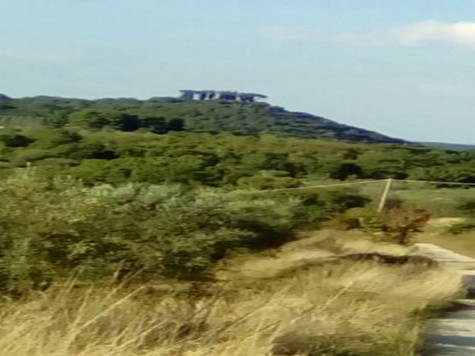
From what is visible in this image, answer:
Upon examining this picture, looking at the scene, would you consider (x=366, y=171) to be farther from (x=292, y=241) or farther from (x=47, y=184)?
(x=47, y=184)

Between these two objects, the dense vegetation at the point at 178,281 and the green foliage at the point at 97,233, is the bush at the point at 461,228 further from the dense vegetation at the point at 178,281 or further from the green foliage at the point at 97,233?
the green foliage at the point at 97,233

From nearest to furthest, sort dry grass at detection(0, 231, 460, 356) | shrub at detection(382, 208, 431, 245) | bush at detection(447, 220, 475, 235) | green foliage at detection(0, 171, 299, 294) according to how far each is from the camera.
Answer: dry grass at detection(0, 231, 460, 356) → green foliage at detection(0, 171, 299, 294) → shrub at detection(382, 208, 431, 245) → bush at detection(447, 220, 475, 235)

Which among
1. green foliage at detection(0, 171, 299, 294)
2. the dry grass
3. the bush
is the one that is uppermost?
green foliage at detection(0, 171, 299, 294)

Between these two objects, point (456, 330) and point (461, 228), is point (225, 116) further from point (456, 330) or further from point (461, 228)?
point (456, 330)

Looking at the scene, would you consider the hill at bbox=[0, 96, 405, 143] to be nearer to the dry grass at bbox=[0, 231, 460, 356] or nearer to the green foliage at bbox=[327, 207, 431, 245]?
the green foliage at bbox=[327, 207, 431, 245]

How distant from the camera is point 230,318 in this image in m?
11.4

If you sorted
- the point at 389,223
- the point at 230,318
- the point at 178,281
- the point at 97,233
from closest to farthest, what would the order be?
the point at 230,318 < the point at 97,233 < the point at 178,281 < the point at 389,223

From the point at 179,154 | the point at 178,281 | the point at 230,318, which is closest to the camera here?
the point at 230,318

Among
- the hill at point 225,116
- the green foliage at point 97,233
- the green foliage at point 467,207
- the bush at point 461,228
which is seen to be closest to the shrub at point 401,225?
the bush at point 461,228

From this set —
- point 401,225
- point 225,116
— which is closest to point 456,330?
point 401,225

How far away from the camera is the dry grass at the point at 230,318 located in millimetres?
9422

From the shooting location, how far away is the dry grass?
9.42 m

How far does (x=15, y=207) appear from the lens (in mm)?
12383

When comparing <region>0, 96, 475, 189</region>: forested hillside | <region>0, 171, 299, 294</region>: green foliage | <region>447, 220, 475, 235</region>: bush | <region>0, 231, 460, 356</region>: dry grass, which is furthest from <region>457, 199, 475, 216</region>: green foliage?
<region>0, 171, 299, 294</region>: green foliage
